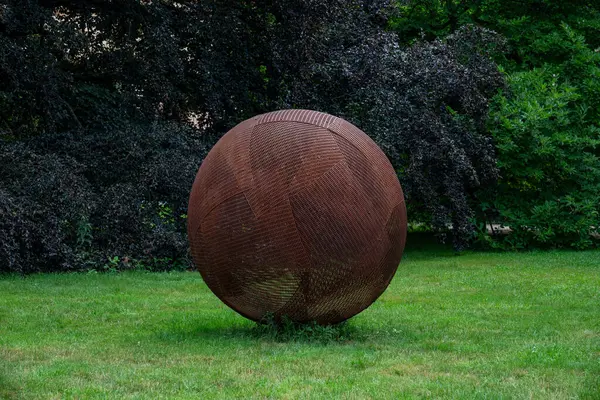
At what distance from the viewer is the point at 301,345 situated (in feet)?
27.3

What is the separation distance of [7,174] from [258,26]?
19.6 ft

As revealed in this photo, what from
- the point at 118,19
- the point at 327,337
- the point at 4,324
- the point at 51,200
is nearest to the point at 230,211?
the point at 327,337

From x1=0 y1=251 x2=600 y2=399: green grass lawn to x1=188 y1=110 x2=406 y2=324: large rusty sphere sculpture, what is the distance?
0.55m

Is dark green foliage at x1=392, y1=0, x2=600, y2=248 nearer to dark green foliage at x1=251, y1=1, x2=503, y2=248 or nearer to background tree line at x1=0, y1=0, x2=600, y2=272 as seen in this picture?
background tree line at x1=0, y1=0, x2=600, y2=272

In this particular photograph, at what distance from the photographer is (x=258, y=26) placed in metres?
18.4

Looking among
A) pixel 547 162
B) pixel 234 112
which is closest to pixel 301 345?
pixel 234 112

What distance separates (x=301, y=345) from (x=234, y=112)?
10.6 m

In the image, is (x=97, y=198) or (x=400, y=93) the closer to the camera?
(x=97, y=198)

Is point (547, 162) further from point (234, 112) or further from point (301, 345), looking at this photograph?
point (301, 345)

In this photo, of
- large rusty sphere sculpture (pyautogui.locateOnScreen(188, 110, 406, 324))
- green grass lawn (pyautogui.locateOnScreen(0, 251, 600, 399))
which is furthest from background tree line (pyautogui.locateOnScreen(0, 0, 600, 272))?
large rusty sphere sculpture (pyautogui.locateOnScreen(188, 110, 406, 324))

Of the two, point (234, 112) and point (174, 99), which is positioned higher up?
point (174, 99)

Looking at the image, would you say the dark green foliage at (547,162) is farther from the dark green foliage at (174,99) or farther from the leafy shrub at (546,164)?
the dark green foliage at (174,99)

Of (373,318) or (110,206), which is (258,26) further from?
(373,318)

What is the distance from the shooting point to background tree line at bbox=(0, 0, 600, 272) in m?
15.9
